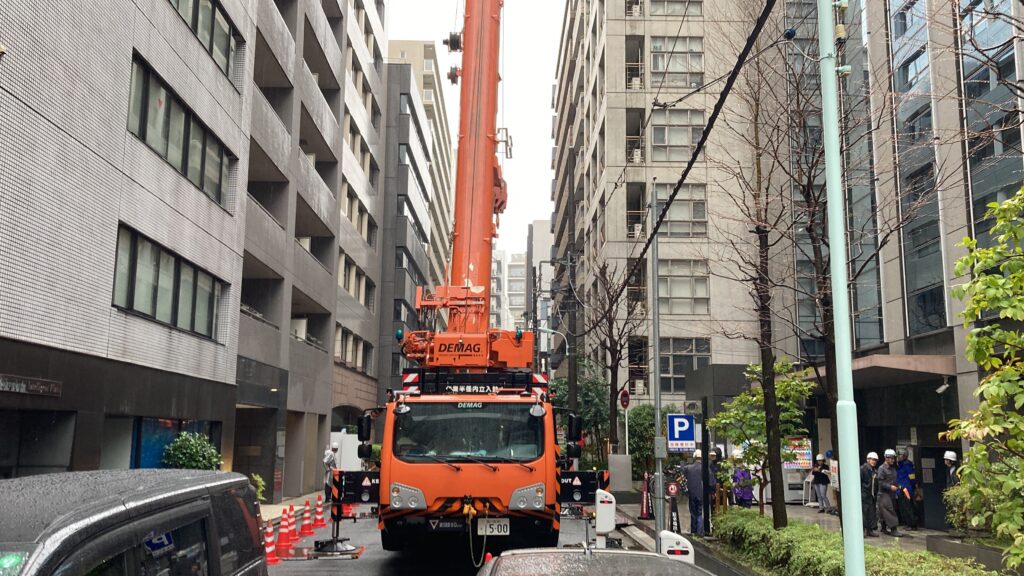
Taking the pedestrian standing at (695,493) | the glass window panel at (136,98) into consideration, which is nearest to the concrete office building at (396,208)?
the pedestrian standing at (695,493)

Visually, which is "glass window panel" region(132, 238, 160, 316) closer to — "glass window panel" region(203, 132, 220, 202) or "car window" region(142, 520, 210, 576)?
"glass window panel" region(203, 132, 220, 202)

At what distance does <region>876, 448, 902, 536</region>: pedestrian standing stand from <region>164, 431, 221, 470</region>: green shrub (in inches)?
581

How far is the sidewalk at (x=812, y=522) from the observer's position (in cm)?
1795

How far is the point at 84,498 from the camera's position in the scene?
13.8ft

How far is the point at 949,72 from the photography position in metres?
20.0

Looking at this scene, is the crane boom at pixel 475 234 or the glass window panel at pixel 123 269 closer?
the crane boom at pixel 475 234

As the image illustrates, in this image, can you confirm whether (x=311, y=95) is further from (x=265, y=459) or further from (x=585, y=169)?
(x=585, y=169)

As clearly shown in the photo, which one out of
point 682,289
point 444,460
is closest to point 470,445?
point 444,460

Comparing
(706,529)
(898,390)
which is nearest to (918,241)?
(898,390)

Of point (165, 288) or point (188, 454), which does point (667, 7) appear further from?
point (188, 454)

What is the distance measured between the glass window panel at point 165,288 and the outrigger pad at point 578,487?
33.3ft

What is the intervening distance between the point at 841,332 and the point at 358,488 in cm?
854

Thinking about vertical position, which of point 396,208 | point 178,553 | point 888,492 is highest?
point 396,208

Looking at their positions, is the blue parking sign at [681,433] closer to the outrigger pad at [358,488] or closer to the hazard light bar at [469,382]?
the hazard light bar at [469,382]
